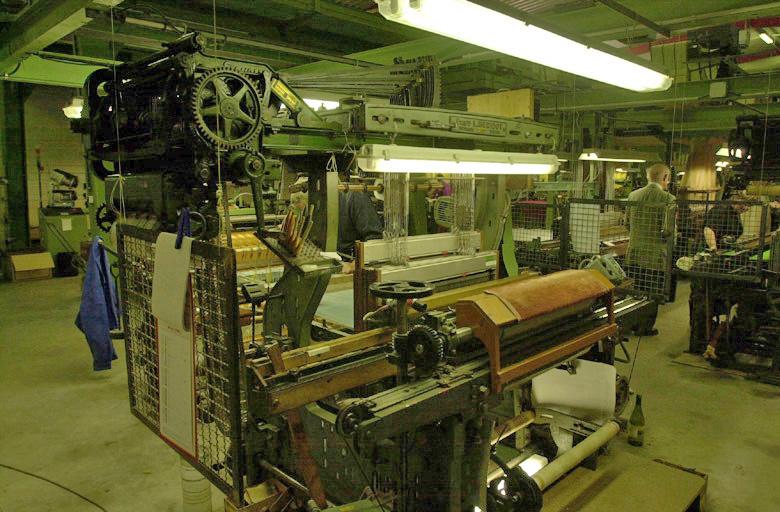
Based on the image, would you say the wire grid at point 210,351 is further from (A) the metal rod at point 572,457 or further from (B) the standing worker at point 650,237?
(B) the standing worker at point 650,237

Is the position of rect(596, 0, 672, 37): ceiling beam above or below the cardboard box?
above

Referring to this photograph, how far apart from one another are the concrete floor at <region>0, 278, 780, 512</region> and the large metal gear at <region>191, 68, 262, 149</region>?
6.21 feet

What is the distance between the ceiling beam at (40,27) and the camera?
3381 millimetres

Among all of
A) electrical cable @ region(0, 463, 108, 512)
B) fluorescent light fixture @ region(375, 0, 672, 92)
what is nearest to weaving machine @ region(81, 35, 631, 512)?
fluorescent light fixture @ region(375, 0, 672, 92)

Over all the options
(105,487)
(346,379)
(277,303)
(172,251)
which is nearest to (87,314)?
(105,487)

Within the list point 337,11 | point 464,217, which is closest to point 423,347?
point 464,217

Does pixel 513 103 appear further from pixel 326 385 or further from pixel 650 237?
pixel 326 385

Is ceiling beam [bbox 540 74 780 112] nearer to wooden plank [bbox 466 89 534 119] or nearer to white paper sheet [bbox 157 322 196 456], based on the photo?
wooden plank [bbox 466 89 534 119]

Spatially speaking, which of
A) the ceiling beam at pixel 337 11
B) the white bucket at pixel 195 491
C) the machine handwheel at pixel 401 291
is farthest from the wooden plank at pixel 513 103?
the white bucket at pixel 195 491

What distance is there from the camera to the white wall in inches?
358

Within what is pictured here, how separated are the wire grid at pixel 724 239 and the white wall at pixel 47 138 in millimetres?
9012

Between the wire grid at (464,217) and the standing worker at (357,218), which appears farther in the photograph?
the standing worker at (357,218)

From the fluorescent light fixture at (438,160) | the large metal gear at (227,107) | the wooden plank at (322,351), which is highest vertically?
the large metal gear at (227,107)

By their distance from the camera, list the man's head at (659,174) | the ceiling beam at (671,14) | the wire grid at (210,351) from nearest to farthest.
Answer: the wire grid at (210,351) → the ceiling beam at (671,14) → the man's head at (659,174)
